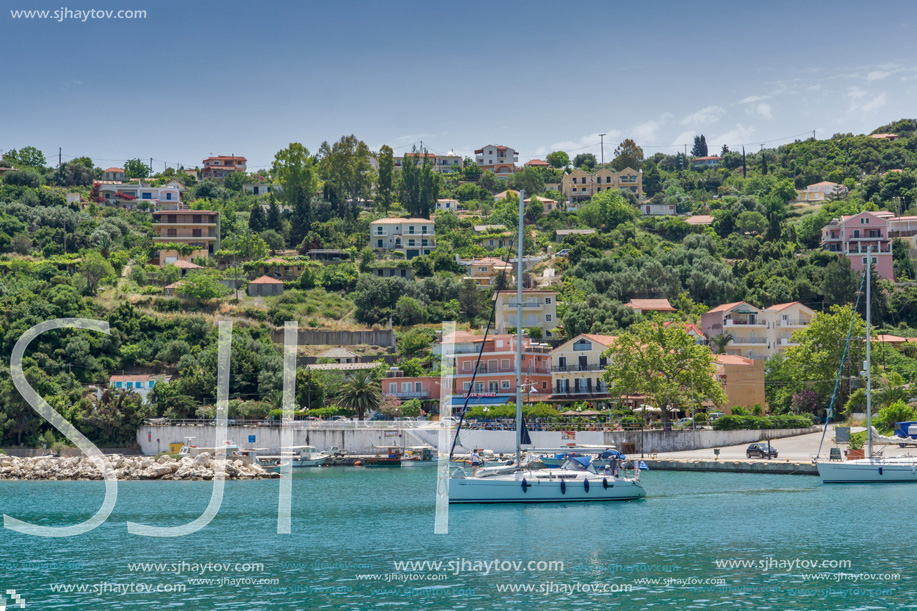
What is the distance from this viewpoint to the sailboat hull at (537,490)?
38.9m

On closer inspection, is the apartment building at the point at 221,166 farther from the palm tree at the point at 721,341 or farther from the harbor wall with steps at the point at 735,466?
the harbor wall with steps at the point at 735,466

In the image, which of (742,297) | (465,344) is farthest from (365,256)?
(742,297)

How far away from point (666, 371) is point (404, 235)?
193 ft

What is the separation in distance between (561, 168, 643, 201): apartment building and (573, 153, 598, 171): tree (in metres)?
19.4

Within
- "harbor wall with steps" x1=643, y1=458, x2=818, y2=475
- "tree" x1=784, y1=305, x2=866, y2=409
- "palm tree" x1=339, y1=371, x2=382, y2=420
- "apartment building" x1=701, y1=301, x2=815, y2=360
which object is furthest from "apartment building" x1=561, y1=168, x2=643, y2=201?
"harbor wall with steps" x1=643, y1=458, x2=818, y2=475

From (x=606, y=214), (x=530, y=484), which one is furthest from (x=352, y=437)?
(x=606, y=214)

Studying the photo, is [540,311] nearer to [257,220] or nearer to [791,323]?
[791,323]

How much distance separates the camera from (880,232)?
104375 mm

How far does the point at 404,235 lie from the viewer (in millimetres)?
115188

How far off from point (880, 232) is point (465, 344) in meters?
53.7

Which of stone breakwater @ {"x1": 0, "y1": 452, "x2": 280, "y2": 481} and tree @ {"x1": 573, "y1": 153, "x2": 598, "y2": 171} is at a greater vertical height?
tree @ {"x1": 573, "y1": 153, "x2": 598, "y2": 171}

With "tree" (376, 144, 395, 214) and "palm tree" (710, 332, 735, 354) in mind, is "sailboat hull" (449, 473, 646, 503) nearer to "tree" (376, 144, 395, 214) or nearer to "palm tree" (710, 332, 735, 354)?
"palm tree" (710, 332, 735, 354)

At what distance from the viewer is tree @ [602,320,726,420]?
2384 inches

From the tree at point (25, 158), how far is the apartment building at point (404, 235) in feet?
194
